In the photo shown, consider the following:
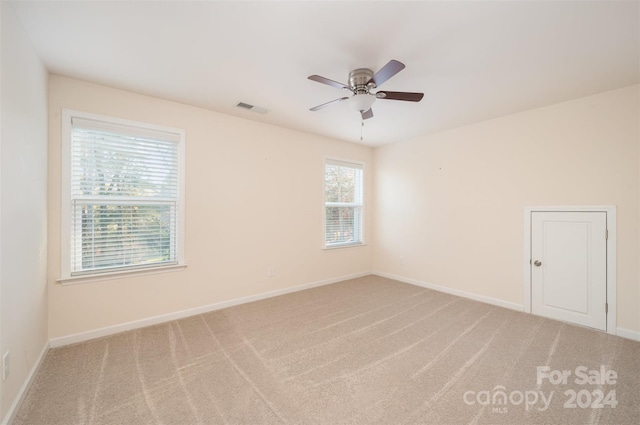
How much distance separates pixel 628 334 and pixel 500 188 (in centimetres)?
196

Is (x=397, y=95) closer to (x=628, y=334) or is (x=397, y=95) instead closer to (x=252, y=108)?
(x=252, y=108)

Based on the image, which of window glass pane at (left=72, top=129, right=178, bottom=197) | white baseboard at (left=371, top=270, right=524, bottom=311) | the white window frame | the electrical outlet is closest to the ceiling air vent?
window glass pane at (left=72, top=129, right=178, bottom=197)

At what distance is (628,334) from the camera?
2709mm

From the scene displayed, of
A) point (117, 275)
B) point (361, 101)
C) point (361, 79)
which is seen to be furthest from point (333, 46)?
point (117, 275)

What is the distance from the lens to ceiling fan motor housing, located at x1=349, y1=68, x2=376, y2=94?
7.59ft

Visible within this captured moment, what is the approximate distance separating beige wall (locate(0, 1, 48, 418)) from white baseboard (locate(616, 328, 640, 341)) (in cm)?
515

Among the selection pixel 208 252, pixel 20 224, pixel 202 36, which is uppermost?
pixel 202 36

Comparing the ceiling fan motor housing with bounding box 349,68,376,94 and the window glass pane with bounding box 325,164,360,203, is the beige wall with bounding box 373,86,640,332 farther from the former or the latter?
the ceiling fan motor housing with bounding box 349,68,376,94

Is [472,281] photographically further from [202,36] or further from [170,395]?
[202,36]

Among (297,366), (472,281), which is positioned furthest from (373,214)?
(297,366)

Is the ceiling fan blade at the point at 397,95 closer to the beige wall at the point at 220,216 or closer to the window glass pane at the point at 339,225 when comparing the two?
the beige wall at the point at 220,216

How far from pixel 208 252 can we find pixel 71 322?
4.58 feet

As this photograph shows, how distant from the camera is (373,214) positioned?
5.34 m

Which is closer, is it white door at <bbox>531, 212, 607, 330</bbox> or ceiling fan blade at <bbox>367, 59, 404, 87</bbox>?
ceiling fan blade at <bbox>367, 59, 404, 87</bbox>
